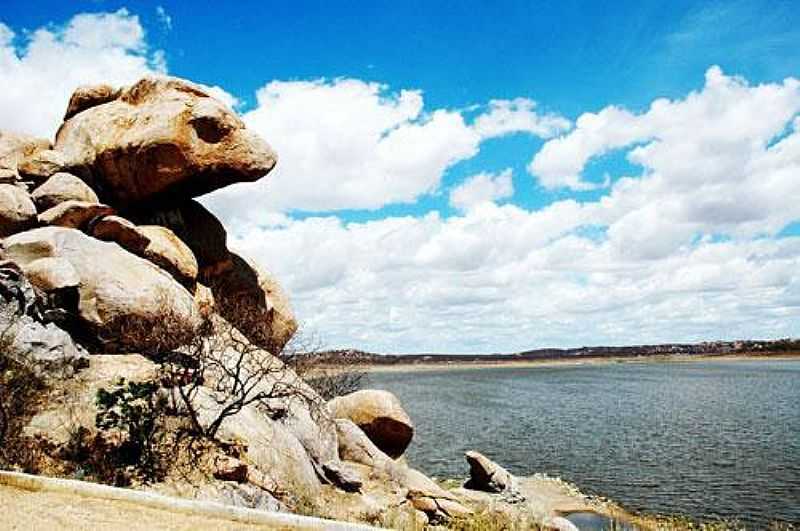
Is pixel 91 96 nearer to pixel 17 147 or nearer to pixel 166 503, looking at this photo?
pixel 17 147

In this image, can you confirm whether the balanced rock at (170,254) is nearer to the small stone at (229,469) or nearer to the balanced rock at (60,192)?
the balanced rock at (60,192)

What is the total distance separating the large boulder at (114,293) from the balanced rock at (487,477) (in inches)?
575

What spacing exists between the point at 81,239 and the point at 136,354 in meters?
4.81

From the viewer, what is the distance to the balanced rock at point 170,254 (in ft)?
89.2

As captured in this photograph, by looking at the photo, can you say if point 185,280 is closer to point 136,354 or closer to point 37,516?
point 136,354

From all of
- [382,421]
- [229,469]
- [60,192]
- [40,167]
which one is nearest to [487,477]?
[382,421]

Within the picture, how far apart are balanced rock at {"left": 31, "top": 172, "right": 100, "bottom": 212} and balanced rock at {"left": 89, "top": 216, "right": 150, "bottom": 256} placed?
74.0 inches

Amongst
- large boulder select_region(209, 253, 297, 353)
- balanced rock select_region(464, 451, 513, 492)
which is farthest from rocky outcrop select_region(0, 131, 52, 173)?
balanced rock select_region(464, 451, 513, 492)

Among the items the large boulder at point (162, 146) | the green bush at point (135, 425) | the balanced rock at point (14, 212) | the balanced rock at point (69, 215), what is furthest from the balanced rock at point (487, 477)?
the balanced rock at point (14, 212)

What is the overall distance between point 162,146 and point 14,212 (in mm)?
5861

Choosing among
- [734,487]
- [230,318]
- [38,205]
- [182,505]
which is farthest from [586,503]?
[38,205]

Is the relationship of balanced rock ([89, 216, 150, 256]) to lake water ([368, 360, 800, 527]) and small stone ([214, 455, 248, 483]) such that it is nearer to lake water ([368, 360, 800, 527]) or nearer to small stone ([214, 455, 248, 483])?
small stone ([214, 455, 248, 483])

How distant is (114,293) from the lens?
74.6 feet

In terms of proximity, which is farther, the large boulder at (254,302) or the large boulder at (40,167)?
the large boulder at (40,167)
